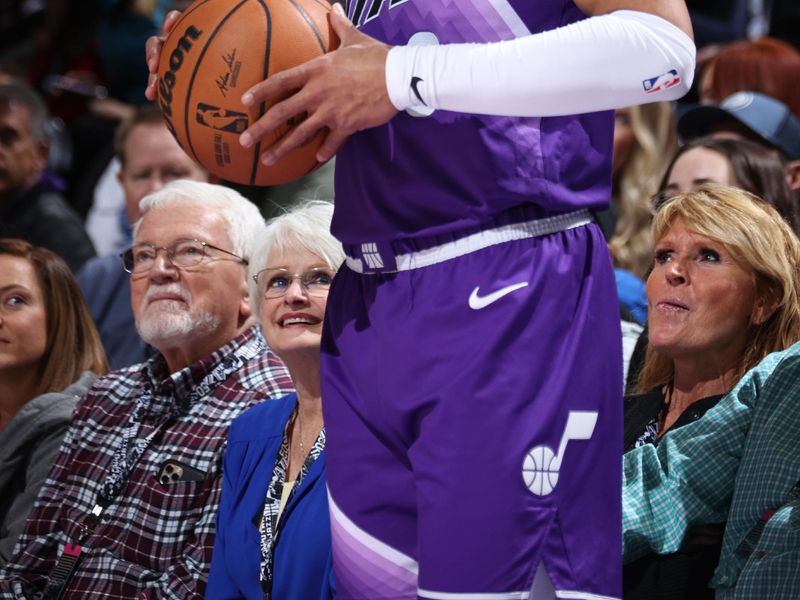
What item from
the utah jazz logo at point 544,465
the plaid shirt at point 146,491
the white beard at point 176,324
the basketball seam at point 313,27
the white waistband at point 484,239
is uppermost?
the basketball seam at point 313,27

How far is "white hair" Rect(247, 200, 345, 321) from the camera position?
11.0 ft

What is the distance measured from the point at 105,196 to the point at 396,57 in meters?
4.62

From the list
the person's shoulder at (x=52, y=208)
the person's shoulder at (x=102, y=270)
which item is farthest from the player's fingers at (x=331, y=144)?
the person's shoulder at (x=52, y=208)

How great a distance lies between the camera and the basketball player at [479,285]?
5.55ft

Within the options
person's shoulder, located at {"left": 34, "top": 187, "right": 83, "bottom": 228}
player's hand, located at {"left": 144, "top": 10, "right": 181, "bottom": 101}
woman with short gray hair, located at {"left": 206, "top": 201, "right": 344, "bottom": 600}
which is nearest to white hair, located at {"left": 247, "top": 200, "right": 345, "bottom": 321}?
woman with short gray hair, located at {"left": 206, "top": 201, "right": 344, "bottom": 600}

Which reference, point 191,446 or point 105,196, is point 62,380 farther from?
point 105,196

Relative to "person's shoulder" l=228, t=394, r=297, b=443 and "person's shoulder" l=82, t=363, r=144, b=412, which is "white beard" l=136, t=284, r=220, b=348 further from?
"person's shoulder" l=228, t=394, r=297, b=443

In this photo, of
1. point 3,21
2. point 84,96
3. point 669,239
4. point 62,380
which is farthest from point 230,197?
point 3,21

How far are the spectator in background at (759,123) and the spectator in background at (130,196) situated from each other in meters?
2.03

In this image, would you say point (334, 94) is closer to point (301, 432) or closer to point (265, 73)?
point (265, 73)

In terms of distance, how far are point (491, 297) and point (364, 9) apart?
533mm

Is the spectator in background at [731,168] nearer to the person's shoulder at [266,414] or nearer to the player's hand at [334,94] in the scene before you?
the person's shoulder at [266,414]

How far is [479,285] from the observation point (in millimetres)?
1739

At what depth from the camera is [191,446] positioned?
135 inches
